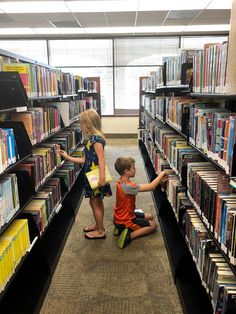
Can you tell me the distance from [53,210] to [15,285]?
0.82m

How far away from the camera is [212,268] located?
67.5 inches

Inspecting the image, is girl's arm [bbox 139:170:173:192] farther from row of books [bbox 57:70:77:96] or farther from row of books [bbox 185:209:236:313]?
row of books [bbox 57:70:77:96]

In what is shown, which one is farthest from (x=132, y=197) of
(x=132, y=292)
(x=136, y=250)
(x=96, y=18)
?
(x=96, y=18)

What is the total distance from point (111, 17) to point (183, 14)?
1.66 meters

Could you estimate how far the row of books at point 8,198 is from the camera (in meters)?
1.83

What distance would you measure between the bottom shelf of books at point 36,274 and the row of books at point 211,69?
5.68ft

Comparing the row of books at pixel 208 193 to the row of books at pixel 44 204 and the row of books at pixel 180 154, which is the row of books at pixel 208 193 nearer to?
the row of books at pixel 180 154

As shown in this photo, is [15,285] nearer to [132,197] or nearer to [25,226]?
[25,226]

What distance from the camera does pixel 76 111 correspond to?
4.81 metres

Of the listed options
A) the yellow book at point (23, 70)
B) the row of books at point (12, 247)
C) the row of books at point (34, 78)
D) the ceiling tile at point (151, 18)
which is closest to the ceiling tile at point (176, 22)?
the ceiling tile at point (151, 18)

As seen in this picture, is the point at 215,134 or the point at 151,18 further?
the point at 151,18

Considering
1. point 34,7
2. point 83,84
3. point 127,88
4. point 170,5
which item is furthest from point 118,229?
point 127,88

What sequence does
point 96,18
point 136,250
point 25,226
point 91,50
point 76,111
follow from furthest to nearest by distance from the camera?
point 91,50, point 96,18, point 76,111, point 136,250, point 25,226

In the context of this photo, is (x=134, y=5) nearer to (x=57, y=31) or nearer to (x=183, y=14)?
(x=183, y=14)
